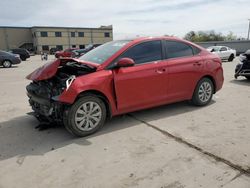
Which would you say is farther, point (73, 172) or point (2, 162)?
point (2, 162)

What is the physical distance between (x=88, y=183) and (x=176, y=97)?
10.0 feet

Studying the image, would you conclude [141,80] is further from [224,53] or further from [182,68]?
[224,53]

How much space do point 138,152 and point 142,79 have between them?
156 cm

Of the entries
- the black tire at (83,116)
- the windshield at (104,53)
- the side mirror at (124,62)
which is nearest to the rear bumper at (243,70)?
the windshield at (104,53)

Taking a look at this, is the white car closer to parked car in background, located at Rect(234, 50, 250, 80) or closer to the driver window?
parked car in background, located at Rect(234, 50, 250, 80)

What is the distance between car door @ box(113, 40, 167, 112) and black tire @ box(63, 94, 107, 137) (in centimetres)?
37

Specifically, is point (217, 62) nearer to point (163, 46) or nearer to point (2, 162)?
point (163, 46)

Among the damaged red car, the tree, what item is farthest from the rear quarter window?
the tree

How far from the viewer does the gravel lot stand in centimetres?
286

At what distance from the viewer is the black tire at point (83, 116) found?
3.93 m

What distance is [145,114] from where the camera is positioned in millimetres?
5230

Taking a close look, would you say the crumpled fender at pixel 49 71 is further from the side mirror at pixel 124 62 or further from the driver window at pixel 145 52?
the driver window at pixel 145 52

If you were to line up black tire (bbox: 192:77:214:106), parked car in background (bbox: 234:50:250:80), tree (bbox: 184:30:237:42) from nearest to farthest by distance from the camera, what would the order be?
1. black tire (bbox: 192:77:214:106)
2. parked car in background (bbox: 234:50:250:80)
3. tree (bbox: 184:30:237:42)

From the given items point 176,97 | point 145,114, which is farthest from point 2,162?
point 176,97
